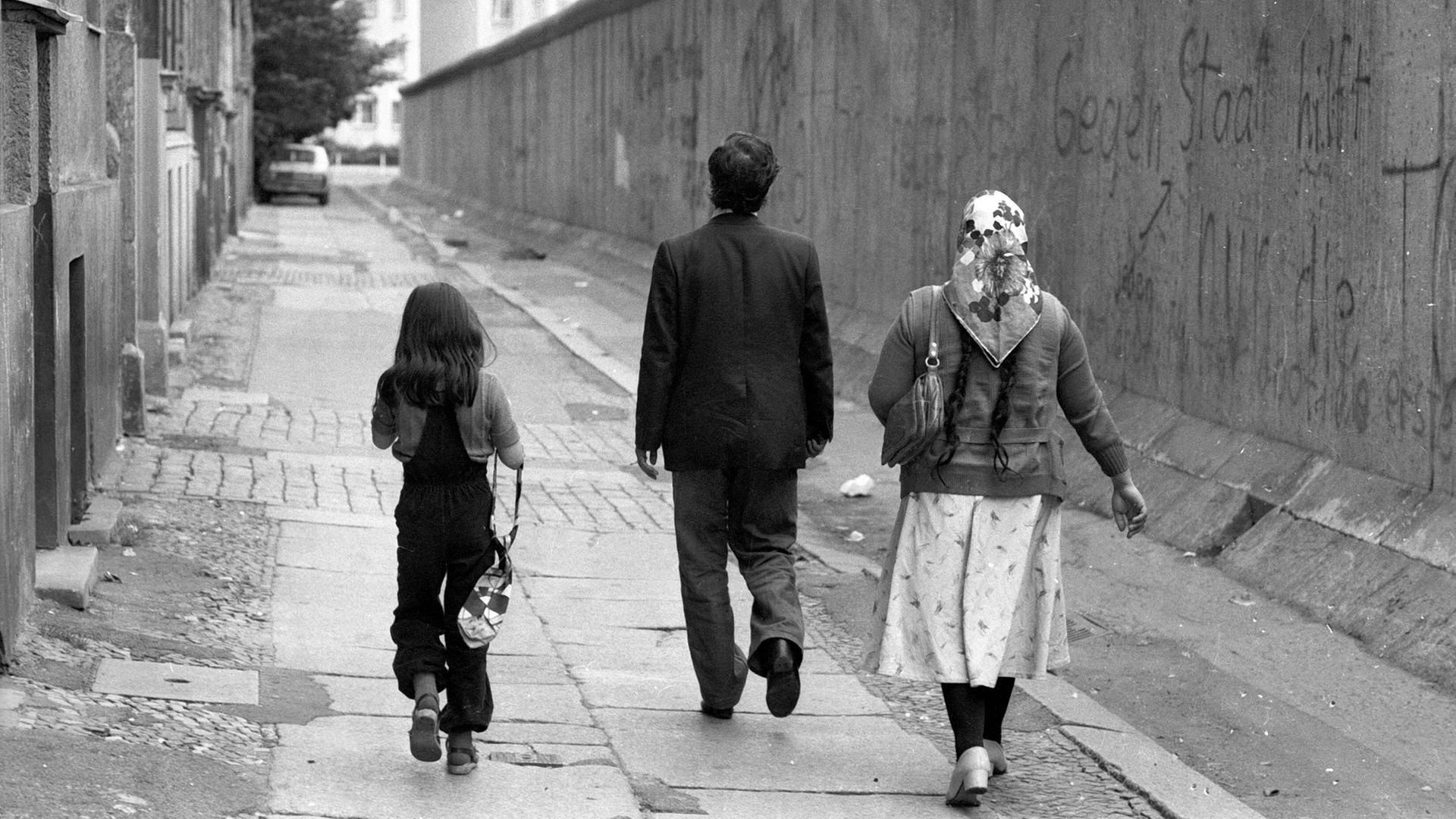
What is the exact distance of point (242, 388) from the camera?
44.0ft

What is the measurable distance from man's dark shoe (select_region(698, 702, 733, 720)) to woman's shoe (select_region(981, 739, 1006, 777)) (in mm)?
946

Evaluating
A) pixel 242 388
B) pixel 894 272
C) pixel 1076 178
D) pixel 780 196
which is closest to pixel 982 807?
pixel 1076 178

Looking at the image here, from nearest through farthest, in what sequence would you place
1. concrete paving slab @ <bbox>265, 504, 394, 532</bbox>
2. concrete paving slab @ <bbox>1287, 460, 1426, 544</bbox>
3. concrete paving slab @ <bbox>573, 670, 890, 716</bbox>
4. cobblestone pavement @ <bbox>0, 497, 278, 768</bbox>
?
cobblestone pavement @ <bbox>0, 497, 278, 768</bbox>, concrete paving slab @ <bbox>573, 670, 890, 716</bbox>, concrete paving slab @ <bbox>1287, 460, 1426, 544</bbox>, concrete paving slab @ <bbox>265, 504, 394, 532</bbox>

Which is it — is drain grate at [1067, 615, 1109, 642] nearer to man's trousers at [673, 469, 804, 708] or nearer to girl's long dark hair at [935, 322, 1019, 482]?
man's trousers at [673, 469, 804, 708]

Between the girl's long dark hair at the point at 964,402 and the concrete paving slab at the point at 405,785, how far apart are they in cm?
131

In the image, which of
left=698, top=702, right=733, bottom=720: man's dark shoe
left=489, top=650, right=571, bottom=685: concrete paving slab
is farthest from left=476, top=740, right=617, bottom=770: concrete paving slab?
left=489, top=650, right=571, bottom=685: concrete paving slab

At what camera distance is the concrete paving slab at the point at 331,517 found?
29.0 feet

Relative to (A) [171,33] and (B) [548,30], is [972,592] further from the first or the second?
(B) [548,30]

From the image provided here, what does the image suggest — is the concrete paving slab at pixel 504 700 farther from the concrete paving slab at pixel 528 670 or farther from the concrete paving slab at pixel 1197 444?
the concrete paving slab at pixel 1197 444

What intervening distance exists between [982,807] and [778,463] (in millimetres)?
1208

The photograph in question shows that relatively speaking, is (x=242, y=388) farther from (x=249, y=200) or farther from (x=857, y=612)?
(x=249, y=200)

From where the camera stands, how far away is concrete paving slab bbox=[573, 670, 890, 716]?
6090 millimetres

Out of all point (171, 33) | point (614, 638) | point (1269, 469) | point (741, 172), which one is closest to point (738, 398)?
point (741, 172)

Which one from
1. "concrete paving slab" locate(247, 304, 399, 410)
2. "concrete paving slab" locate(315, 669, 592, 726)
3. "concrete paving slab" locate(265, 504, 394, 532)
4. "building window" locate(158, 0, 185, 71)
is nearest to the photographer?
"concrete paving slab" locate(315, 669, 592, 726)
